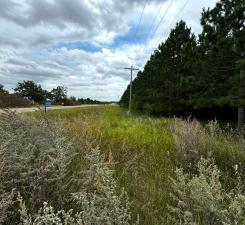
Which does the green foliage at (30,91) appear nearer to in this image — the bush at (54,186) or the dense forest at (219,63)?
the dense forest at (219,63)

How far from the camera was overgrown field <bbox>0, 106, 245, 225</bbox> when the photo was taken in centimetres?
313

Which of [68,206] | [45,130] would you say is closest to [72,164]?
[45,130]

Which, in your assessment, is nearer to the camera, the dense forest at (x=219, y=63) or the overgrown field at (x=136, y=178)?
the overgrown field at (x=136, y=178)

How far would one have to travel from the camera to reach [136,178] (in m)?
5.06

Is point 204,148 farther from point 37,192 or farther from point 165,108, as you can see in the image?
point 165,108

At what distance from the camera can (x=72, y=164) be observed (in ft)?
16.7

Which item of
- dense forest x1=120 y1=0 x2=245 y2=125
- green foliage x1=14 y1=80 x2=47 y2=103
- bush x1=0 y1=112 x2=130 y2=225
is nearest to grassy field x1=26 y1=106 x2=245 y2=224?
bush x1=0 y1=112 x2=130 y2=225

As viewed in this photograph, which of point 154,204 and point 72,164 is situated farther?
point 72,164

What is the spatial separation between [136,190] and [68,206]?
1.13m

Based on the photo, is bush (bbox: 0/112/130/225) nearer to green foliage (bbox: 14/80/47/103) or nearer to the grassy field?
the grassy field

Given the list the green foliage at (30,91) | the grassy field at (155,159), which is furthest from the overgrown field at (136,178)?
the green foliage at (30,91)

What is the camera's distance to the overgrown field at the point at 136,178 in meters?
3.13

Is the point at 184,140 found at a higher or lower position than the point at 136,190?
higher

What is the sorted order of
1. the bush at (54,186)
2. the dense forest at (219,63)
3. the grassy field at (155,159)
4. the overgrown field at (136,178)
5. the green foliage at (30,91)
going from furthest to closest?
the green foliage at (30,91), the dense forest at (219,63), the grassy field at (155,159), the overgrown field at (136,178), the bush at (54,186)
